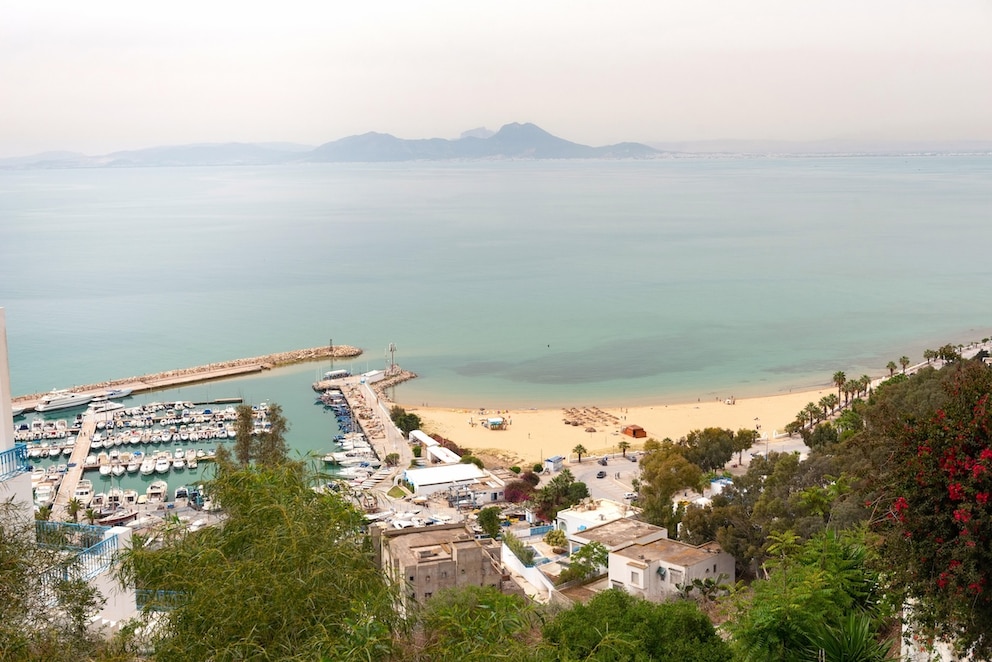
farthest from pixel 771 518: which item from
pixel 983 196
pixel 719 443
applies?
pixel 983 196

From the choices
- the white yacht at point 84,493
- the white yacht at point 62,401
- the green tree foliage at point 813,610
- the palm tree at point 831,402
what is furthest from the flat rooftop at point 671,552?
the white yacht at point 62,401

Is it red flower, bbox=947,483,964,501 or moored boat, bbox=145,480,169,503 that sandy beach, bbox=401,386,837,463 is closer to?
moored boat, bbox=145,480,169,503

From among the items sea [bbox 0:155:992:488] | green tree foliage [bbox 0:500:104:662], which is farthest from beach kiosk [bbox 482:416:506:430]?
green tree foliage [bbox 0:500:104:662]

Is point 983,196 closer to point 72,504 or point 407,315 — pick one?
point 407,315

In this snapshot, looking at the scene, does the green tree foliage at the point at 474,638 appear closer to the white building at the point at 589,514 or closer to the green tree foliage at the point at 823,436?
the white building at the point at 589,514

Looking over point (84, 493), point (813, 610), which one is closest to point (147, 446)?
point (84, 493)

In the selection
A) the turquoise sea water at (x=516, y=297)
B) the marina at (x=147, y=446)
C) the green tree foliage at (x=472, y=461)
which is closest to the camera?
the marina at (x=147, y=446)
